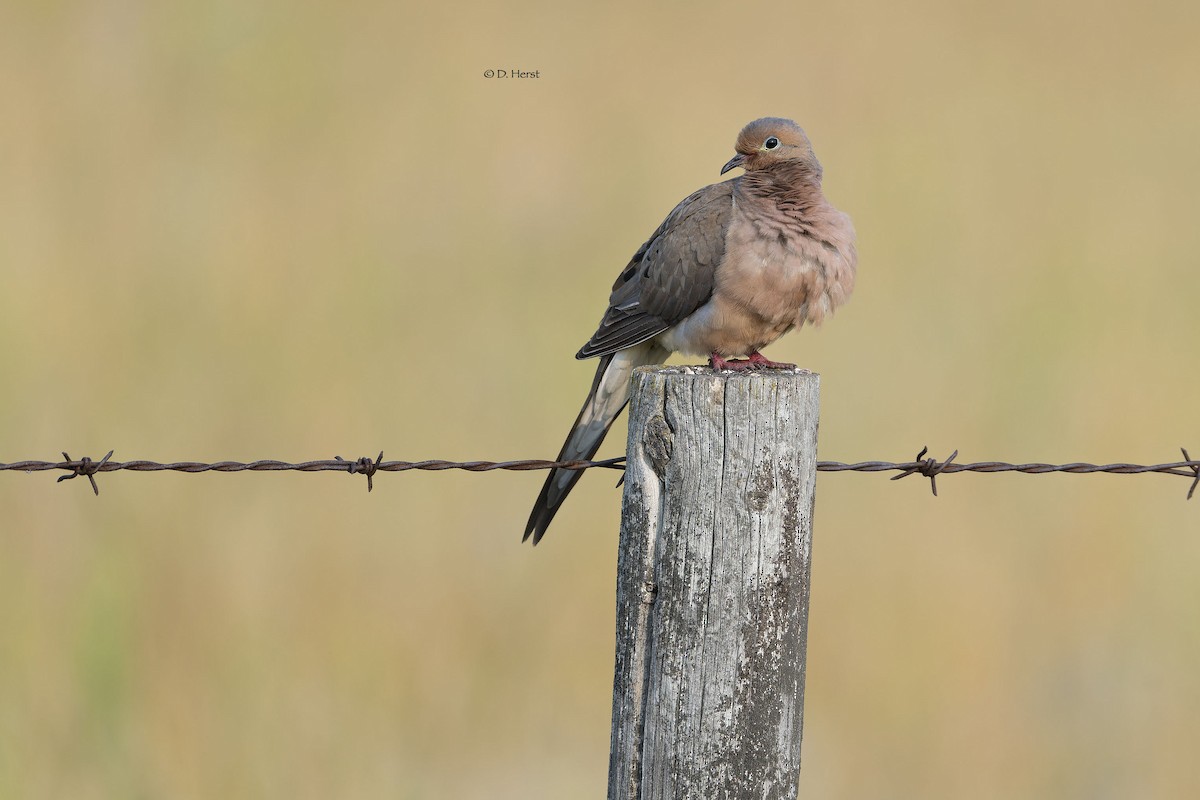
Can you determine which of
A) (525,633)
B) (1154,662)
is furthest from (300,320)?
(1154,662)

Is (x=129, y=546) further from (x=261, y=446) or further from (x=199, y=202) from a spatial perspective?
(x=199, y=202)

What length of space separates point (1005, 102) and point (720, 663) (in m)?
6.73

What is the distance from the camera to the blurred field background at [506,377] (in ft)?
16.2

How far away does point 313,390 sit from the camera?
6.02m

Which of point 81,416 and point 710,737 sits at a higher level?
point 81,416

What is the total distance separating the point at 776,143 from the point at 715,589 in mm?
2380

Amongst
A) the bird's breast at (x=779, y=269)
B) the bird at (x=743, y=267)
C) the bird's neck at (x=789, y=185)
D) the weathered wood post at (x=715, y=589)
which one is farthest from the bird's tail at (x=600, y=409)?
the weathered wood post at (x=715, y=589)

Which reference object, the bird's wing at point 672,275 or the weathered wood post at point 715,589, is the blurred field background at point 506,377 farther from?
the weathered wood post at point 715,589

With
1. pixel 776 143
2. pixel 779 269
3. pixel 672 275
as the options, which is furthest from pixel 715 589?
pixel 776 143

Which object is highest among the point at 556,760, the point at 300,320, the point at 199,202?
the point at 199,202

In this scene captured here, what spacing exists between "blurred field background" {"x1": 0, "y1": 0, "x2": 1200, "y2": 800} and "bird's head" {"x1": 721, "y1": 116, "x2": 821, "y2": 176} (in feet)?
5.61

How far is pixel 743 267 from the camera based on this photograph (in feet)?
14.4

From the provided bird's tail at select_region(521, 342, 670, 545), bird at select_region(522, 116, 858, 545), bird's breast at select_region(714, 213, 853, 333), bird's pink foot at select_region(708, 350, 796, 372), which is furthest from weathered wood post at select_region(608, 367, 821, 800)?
bird's tail at select_region(521, 342, 670, 545)

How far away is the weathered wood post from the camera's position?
2588 mm
